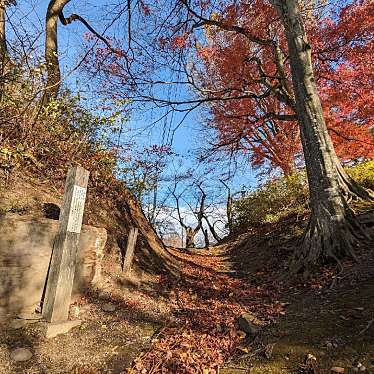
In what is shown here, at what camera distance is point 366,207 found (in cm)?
593

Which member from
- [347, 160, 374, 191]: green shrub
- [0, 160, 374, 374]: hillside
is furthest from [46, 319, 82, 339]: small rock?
[347, 160, 374, 191]: green shrub

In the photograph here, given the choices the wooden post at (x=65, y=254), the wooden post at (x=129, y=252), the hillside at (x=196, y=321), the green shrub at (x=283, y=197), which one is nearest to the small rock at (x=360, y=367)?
the hillside at (x=196, y=321)

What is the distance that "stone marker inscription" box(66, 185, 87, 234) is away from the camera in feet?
11.8

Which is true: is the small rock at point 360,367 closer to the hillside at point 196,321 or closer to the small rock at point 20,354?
the hillside at point 196,321

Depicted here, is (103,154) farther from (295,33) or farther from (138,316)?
(295,33)

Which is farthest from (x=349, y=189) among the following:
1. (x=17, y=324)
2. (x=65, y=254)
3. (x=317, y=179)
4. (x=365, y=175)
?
(x=17, y=324)

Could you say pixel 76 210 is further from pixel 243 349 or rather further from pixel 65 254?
pixel 243 349

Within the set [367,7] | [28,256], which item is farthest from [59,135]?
[367,7]

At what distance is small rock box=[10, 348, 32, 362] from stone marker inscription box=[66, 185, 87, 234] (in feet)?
4.25

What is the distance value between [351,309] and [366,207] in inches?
132

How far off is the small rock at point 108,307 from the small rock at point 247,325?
170cm

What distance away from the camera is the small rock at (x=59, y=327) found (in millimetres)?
3121

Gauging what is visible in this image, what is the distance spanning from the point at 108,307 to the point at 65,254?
1033 mm

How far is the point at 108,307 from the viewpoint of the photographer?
395 cm
